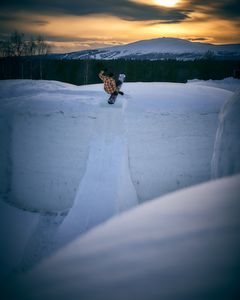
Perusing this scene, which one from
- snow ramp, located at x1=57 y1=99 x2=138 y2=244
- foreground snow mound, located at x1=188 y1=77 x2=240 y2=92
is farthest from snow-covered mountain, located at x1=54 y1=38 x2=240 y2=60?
snow ramp, located at x1=57 y1=99 x2=138 y2=244

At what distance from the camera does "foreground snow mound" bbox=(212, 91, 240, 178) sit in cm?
248

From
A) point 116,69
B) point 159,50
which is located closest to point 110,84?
point 116,69

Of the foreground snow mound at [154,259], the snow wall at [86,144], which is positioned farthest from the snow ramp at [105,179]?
the foreground snow mound at [154,259]

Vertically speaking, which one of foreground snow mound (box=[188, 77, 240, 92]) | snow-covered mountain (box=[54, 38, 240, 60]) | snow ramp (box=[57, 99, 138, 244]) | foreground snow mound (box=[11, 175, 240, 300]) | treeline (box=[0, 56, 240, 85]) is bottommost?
snow ramp (box=[57, 99, 138, 244])

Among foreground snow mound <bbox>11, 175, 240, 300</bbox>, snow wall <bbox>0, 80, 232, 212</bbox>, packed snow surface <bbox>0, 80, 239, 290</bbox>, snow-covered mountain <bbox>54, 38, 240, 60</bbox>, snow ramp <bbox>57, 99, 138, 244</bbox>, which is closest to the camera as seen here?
foreground snow mound <bbox>11, 175, 240, 300</bbox>

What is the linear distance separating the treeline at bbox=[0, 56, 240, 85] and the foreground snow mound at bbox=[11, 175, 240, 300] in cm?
3082

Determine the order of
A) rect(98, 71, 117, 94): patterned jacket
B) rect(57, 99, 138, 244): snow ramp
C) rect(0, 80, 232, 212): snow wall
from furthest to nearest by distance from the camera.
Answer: rect(98, 71, 117, 94): patterned jacket, rect(0, 80, 232, 212): snow wall, rect(57, 99, 138, 244): snow ramp

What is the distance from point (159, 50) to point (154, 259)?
159 meters

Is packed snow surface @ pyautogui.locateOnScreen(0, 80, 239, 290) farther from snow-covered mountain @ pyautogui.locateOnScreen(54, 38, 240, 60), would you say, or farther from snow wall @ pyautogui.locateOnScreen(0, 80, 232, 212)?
snow-covered mountain @ pyautogui.locateOnScreen(54, 38, 240, 60)

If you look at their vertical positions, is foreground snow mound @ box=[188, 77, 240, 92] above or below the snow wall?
above

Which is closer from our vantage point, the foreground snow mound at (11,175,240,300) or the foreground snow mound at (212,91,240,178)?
the foreground snow mound at (11,175,240,300)

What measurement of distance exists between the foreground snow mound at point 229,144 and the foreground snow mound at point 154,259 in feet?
4.06

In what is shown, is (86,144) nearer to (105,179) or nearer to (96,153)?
(96,153)

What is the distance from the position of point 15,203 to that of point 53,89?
3741 mm
